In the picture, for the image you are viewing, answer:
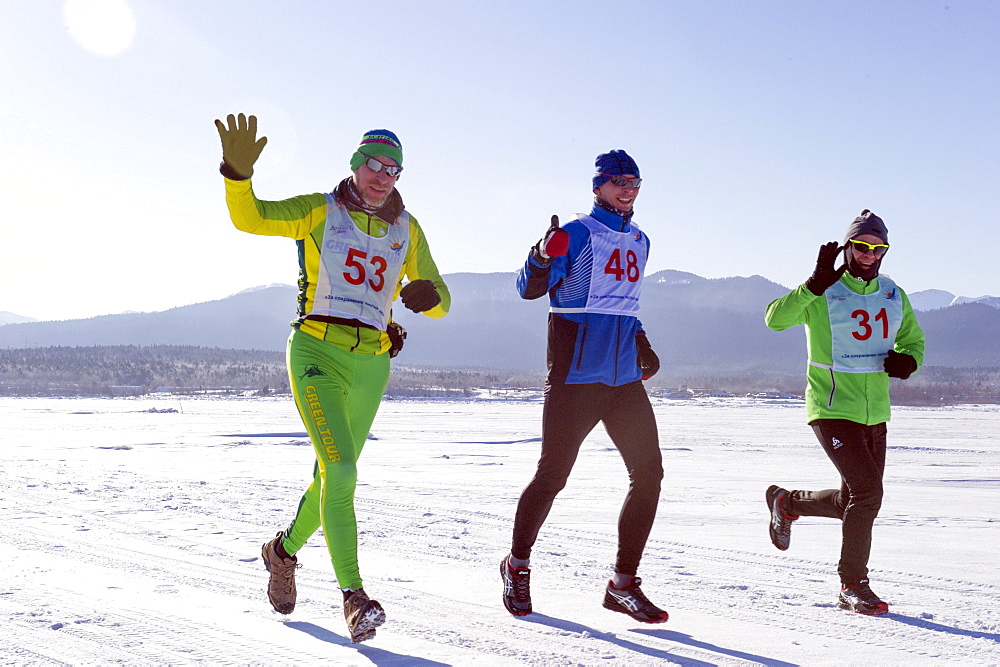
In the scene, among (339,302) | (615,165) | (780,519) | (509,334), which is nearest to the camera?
(339,302)

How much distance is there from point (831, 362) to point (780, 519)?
115 cm

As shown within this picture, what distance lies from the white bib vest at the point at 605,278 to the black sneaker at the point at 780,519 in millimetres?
1675

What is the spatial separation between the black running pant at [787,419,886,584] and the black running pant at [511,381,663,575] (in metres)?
0.95

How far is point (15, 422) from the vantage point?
19406mm

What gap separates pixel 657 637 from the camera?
348 centimetres

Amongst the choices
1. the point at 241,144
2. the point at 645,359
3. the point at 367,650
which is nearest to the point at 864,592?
the point at 645,359

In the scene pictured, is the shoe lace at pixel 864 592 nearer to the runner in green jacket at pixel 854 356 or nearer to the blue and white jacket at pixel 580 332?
the runner in green jacket at pixel 854 356

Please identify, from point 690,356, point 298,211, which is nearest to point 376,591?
point 298,211

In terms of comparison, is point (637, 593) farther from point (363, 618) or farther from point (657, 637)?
point (363, 618)

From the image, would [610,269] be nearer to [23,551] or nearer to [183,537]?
[183,537]

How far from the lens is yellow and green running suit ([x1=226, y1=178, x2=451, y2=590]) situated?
3.46 metres

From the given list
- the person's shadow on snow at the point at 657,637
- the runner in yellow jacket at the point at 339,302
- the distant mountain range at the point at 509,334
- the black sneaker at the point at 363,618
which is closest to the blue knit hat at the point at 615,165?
the runner in yellow jacket at the point at 339,302

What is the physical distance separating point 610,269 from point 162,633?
8.57 ft

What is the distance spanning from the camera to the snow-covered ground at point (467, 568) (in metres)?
3.32
